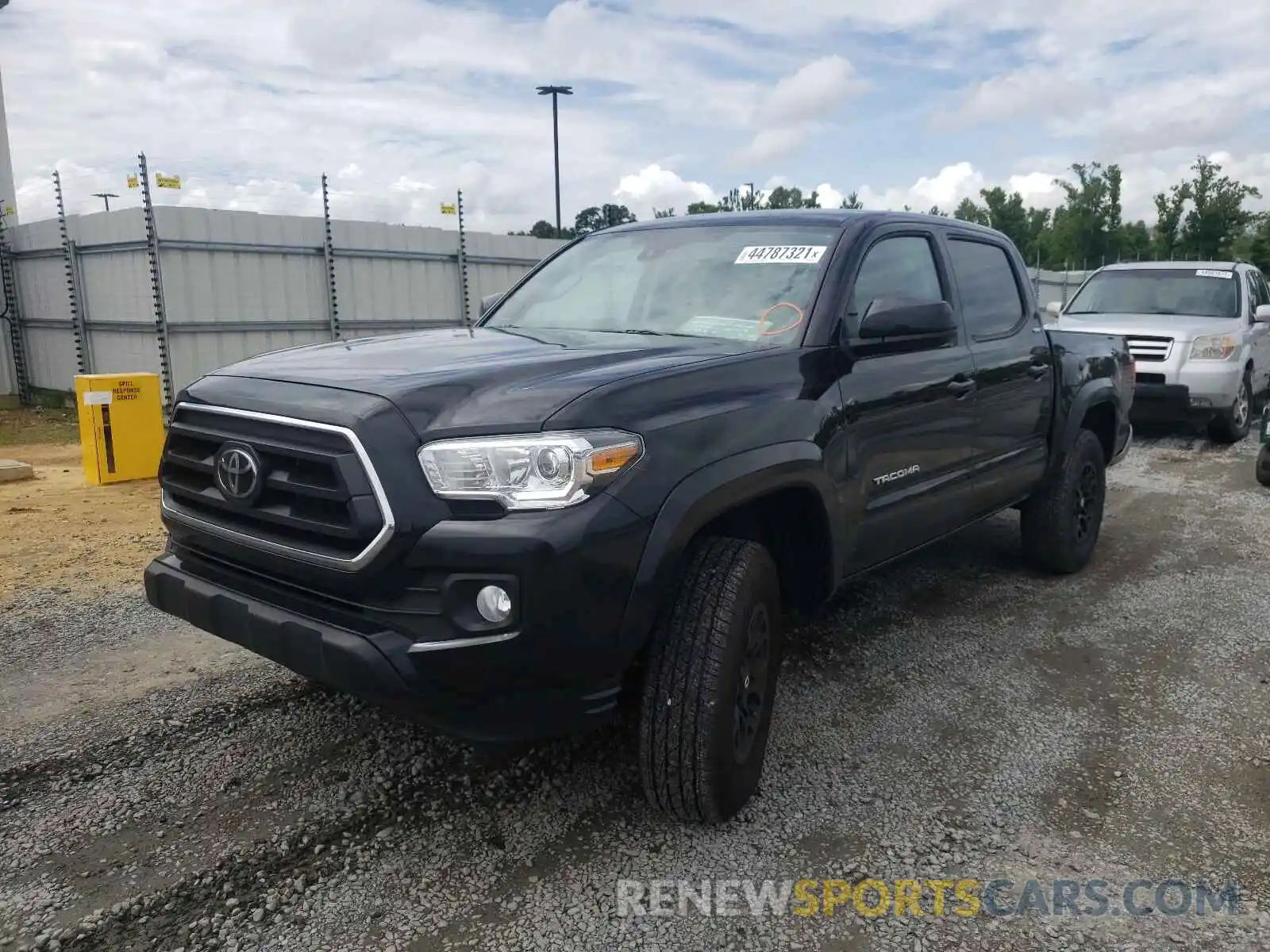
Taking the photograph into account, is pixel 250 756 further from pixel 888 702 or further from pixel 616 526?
pixel 888 702

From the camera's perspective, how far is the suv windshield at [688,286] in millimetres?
3479

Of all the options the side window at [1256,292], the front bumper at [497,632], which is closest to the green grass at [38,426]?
the front bumper at [497,632]

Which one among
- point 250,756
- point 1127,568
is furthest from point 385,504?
point 1127,568

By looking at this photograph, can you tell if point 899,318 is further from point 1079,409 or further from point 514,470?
point 1079,409

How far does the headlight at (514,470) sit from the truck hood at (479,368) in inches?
2.4

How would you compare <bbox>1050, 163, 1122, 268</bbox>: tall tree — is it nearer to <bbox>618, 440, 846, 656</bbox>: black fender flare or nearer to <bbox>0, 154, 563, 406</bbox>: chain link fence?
<bbox>0, 154, 563, 406</bbox>: chain link fence

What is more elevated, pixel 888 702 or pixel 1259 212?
pixel 1259 212

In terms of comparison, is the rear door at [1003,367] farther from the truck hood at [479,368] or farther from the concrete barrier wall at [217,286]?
the concrete barrier wall at [217,286]

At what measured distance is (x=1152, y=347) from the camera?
9.77 m

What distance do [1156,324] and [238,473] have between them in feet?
32.1

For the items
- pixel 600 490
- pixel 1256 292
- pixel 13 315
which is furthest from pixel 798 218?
pixel 13 315

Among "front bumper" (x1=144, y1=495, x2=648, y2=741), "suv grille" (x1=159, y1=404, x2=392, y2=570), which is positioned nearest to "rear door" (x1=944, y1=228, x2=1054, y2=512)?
"front bumper" (x1=144, y1=495, x2=648, y2=741)

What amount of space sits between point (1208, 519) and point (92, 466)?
8406mm

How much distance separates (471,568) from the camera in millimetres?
2361
